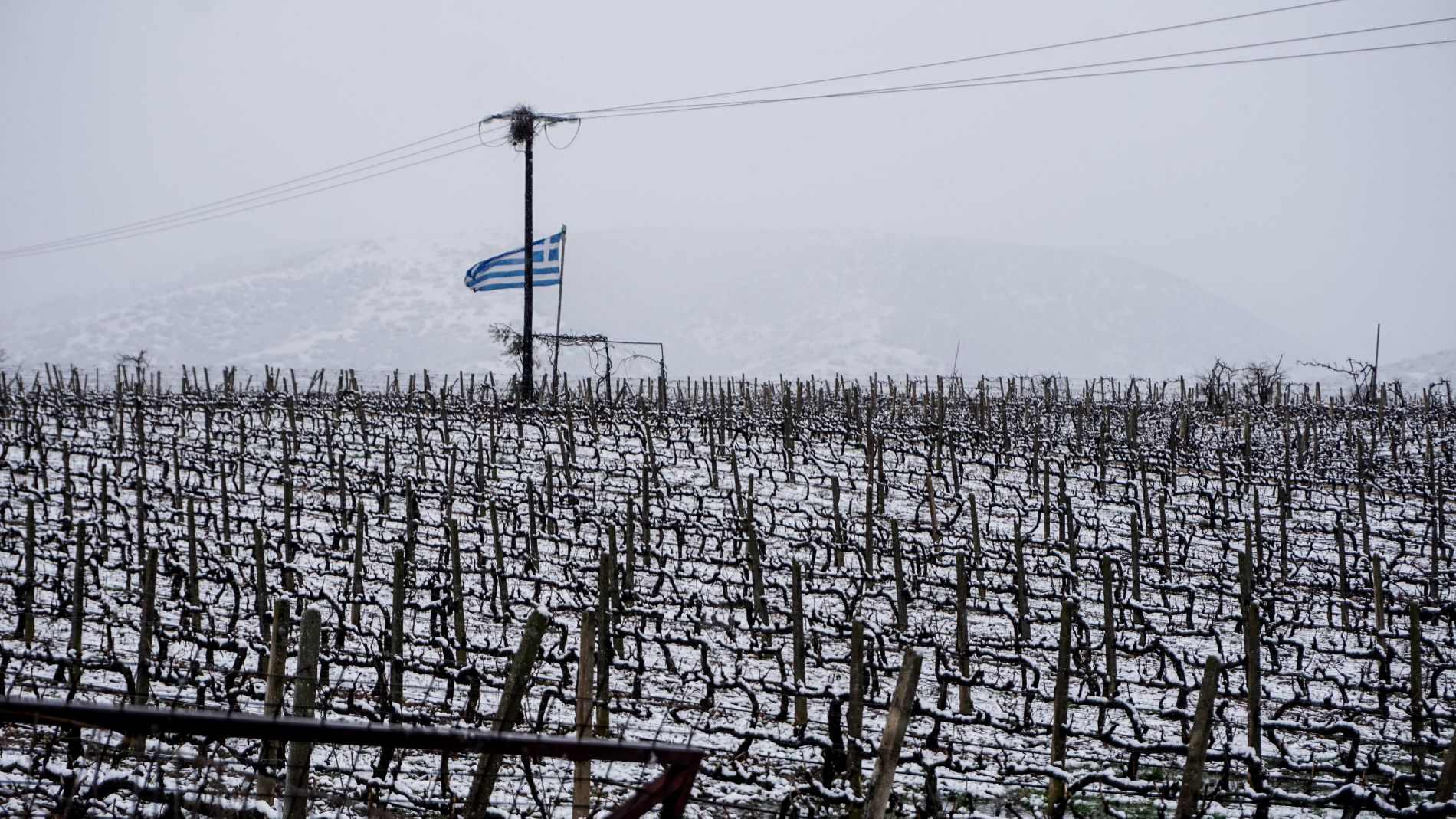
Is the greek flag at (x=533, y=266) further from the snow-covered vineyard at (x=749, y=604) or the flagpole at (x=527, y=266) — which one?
the snow-covered vineyard at (x=749, y=604)

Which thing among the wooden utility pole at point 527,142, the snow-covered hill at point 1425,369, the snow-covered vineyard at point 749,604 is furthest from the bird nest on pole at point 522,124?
the snow-covered hill at point 1425,369

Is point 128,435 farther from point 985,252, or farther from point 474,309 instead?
point 985,252

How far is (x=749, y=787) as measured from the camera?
6.47 meters

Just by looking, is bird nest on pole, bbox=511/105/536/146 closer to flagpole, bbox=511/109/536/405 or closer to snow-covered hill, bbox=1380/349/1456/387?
flagpole, bbox=511/109/536/405

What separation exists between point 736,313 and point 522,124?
374ft

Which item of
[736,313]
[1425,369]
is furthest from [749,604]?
[736,313]

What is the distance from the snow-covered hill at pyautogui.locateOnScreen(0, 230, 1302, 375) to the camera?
334ft

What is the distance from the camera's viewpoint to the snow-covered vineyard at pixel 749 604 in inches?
238

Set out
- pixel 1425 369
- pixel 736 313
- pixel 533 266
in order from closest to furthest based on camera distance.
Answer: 1. pixel 533 266
2. pixel 1425 369
3. pixel 736 313

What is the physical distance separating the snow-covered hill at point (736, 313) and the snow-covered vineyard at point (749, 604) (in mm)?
70227

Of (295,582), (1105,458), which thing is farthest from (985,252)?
(295,582)

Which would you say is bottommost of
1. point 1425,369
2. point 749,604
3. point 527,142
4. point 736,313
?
point 749,604

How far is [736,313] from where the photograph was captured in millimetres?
137750

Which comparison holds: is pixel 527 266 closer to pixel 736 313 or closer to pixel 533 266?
pixel 533 266
